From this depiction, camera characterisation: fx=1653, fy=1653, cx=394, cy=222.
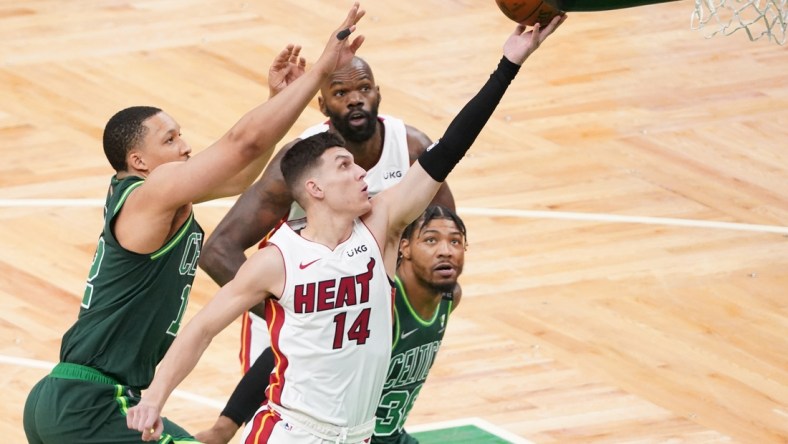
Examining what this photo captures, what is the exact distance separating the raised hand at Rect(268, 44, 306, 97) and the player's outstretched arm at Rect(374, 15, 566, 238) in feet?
2.04

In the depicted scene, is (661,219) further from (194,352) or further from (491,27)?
(194,352)

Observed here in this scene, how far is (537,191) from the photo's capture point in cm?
1015

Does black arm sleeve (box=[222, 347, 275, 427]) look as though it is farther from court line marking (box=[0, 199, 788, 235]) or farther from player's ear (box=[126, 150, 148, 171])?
court line marking (box=[0, 199, 788, 235])

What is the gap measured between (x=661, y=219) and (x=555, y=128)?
4.63 feet

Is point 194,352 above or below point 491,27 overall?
above

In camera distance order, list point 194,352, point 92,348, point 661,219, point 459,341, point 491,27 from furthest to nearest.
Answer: point 491,27, point 661,219, point 459,341, point 92,348, point 194,352

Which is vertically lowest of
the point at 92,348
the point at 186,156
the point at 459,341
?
the point at 459,341

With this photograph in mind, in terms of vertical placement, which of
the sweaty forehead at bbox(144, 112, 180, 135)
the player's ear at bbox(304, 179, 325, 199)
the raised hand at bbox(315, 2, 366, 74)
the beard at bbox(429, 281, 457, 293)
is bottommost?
the beard at bbox(429, 281, 457, 293)

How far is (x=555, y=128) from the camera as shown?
1103 centimetres

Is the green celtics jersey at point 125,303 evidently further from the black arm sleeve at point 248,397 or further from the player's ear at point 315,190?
Answer: the black arm sleeve at point 248,397

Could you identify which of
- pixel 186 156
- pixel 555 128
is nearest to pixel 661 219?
pixel 555 128

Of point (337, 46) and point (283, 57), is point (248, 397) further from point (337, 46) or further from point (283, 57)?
point (337, 46)

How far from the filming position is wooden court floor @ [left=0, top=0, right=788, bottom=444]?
26.2 feet

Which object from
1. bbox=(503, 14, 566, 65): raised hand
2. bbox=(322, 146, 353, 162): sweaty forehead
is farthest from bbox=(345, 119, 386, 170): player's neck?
bbox=(503, 14, 566, 65): raised hand
